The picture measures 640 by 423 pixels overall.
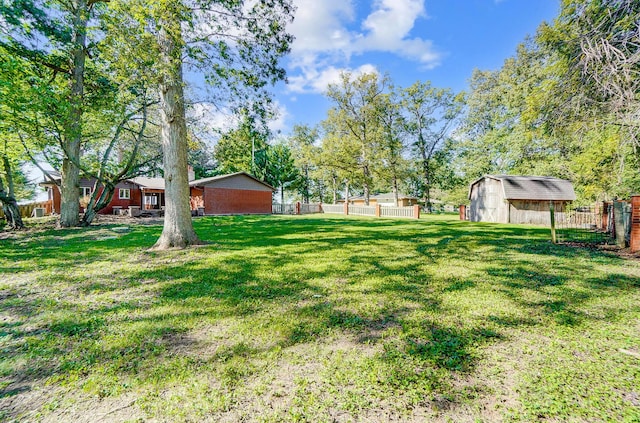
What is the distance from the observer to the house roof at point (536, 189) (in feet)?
53.1

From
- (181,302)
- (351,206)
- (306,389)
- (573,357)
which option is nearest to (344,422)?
(306,389)

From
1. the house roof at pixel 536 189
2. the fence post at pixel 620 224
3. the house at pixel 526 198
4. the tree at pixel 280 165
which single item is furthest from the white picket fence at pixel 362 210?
the fence post at pixel 620 224

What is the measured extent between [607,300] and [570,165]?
21.4 m

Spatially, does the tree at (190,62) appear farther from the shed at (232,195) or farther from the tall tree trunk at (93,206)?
the shed at (232,195)

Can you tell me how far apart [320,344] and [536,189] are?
19.9 m

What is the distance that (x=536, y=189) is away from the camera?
651 inches

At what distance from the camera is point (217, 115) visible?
7.82 metres

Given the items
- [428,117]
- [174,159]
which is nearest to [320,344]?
[174,159]

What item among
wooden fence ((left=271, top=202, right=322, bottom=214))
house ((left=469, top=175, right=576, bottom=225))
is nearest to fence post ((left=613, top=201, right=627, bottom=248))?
house ((left=469, top=175, right=576, bottom=225))

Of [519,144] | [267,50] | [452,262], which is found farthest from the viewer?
[519,144]

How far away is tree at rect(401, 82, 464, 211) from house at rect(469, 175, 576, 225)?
15.0m

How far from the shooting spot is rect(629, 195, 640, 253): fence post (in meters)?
5.87

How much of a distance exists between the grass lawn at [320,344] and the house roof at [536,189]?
43.9ft

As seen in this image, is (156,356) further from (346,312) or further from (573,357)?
(573,357)
